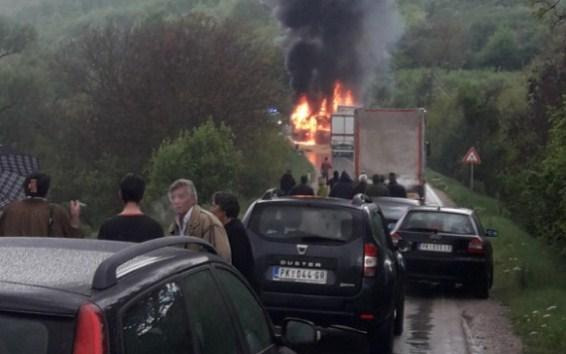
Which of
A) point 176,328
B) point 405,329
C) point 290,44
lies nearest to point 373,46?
point 290,44

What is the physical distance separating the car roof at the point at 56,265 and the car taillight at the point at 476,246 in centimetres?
1363

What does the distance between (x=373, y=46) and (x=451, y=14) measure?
74.9 m

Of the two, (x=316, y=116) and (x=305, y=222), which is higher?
(x=316, y=116)

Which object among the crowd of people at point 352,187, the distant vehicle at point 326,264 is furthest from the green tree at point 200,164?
the distant vehicle at point 326,264

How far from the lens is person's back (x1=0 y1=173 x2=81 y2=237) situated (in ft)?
30.8

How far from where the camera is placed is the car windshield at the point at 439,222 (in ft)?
61.3

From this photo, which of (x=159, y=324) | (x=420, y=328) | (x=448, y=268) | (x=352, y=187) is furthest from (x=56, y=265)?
(x=352, y=187)

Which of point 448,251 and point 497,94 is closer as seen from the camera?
point 448,251

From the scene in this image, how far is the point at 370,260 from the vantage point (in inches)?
462

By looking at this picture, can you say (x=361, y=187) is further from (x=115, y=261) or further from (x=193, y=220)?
(x=115, y=261)

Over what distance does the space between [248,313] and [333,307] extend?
6.37 metres

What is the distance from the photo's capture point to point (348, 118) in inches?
1551

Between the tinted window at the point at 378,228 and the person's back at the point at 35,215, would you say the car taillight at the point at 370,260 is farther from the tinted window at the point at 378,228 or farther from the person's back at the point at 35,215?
the person's back at the point at 35,215

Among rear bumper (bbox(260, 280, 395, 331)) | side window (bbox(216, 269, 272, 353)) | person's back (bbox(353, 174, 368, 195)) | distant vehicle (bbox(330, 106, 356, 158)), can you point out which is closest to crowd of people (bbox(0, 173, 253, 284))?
rear bumper (bbox(260, 280, 395, 331))
